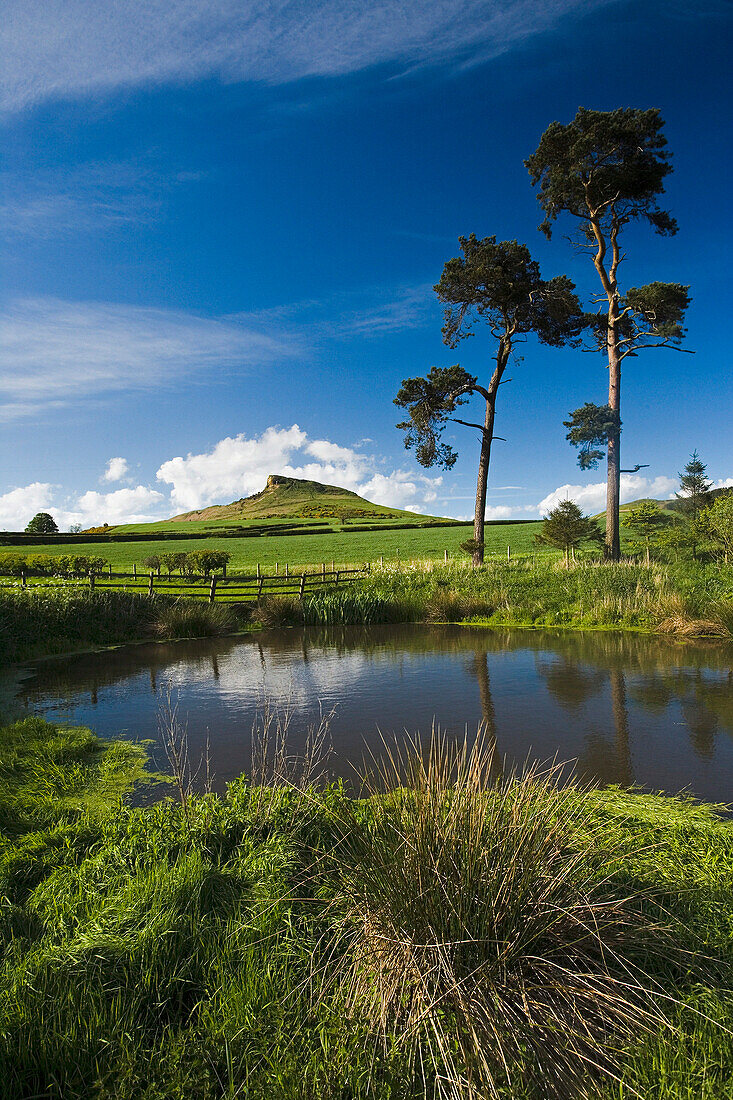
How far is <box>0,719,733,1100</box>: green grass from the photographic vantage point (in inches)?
103

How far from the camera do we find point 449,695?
418 inches

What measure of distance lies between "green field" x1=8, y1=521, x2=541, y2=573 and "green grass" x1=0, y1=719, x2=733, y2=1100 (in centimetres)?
3409

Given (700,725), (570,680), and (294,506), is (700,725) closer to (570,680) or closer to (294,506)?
(570,680)

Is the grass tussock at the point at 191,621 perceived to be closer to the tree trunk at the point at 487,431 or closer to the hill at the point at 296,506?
the tree trunk at the point at 487,431

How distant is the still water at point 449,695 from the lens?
7.51 meters

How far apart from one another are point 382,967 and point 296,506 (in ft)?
405

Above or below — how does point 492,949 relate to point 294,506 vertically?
below

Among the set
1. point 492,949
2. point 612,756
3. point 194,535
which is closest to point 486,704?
point 612,756

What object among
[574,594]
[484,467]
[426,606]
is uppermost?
[484,467]

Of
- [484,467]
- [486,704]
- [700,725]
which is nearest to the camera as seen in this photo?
[700,725]

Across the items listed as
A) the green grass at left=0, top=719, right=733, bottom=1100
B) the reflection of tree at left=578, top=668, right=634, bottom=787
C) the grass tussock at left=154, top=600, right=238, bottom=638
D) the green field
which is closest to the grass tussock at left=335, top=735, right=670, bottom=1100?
the green grass at left=0, top=719, right=733, bottom=1100

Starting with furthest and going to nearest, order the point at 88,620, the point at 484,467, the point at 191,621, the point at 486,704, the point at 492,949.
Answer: the point at 484,467 < the point at 191,621 < the point at 88,620 < the point at 486,704 < the point at 492,949

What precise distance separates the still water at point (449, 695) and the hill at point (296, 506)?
80150 mm

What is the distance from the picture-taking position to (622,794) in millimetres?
5863
